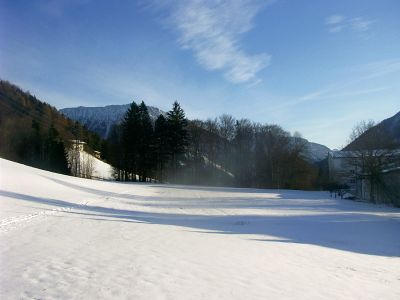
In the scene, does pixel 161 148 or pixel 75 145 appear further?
pixel 75 145

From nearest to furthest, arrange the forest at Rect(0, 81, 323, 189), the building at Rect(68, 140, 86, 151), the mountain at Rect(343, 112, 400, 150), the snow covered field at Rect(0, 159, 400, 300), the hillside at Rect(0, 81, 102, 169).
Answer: the snow covered field at Rect(0, 159, 400, 300), the mountain at Rect(343, 112, 400, 150), the hillside at Rect(0, 81, 102, 169), the forest at Rect(0, 81, 323, 189), the building at Rect(68, 140, 86, 151)

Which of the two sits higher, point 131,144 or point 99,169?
point 131,144

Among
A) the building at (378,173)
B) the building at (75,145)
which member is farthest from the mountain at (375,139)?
the building at (75,145)

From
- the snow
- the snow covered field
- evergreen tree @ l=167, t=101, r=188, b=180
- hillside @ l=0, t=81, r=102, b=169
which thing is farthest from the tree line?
the snow covered field

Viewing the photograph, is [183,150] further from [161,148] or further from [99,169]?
[99,169]

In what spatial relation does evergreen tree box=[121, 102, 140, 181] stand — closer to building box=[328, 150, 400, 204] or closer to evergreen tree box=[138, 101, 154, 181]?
evergreen tree box=[138, 101, 154, 181]

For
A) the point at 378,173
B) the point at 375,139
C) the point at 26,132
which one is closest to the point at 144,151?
the point at 26,132

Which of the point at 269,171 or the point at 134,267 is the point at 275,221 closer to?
the point at 134,267

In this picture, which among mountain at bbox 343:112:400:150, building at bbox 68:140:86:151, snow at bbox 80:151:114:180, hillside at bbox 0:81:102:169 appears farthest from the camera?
snow at bbox 80:151:114:180

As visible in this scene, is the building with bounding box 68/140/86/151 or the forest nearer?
the forest

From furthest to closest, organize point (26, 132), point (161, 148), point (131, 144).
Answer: point (26, 132) < point (161, 148) < point (131, 144)

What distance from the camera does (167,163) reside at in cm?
6819

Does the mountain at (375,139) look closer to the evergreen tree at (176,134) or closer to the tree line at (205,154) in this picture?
the tree line at (205,154)

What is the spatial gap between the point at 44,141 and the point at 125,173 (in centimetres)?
1565
